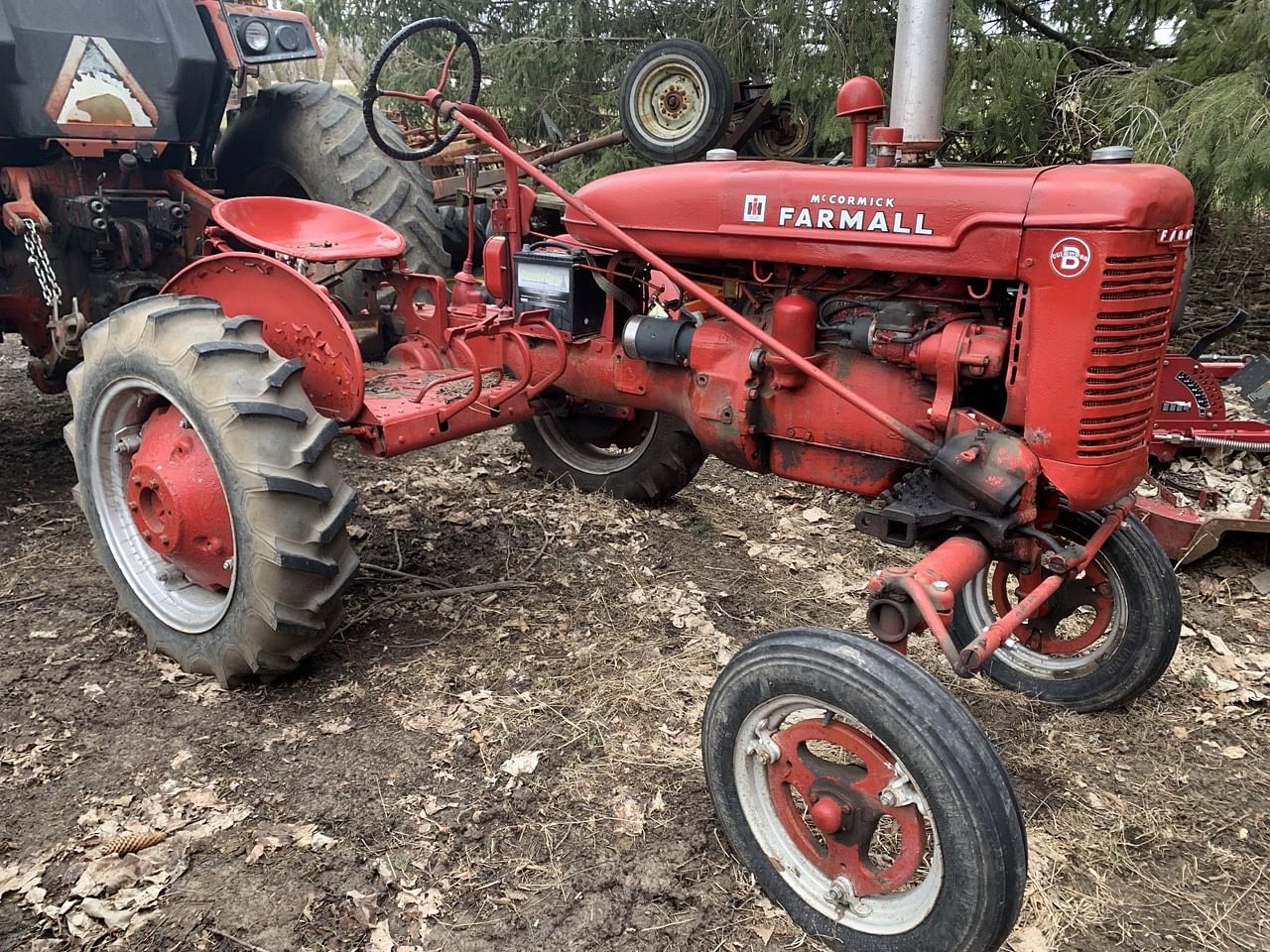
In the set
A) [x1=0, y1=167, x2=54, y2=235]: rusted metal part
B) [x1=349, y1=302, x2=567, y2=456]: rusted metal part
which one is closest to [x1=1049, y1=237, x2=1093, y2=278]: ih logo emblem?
[x1=349, y1=302, x2=567, y2=456]: rusted metal part

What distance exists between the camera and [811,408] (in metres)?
2.74

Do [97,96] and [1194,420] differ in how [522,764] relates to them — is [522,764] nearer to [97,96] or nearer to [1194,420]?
[1194,420]

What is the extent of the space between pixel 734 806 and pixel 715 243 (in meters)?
1.48

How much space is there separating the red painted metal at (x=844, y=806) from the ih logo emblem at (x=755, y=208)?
4.35 feet

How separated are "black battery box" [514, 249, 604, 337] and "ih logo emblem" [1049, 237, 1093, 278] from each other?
4.90ft

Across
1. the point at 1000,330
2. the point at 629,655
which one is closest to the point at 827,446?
the point at 1000,330

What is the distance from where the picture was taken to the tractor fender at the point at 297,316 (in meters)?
2.96

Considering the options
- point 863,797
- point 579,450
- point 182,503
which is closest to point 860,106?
point 863,797

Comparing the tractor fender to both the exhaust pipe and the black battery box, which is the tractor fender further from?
the exhaust pipe

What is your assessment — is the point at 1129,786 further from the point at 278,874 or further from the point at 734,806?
the point at 278,874

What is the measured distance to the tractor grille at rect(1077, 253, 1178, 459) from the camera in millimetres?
2182

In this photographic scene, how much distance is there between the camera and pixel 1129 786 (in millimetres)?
2586

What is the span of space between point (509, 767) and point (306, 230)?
204 cm

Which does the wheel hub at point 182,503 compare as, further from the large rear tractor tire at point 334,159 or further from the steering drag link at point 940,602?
the large rear tractor tire at point 334,159
